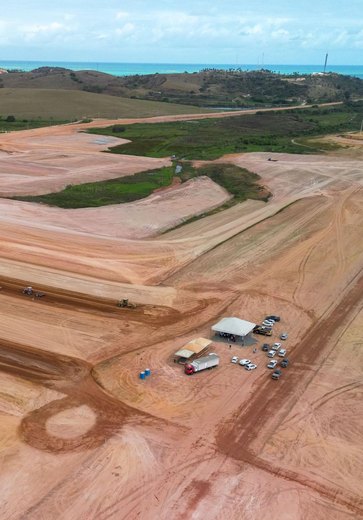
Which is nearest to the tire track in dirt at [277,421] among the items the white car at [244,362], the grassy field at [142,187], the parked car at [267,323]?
the white car at [244,362]

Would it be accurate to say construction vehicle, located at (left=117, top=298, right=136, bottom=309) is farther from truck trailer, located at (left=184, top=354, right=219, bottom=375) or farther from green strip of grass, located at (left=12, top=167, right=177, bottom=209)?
green strip of grass, located at (left=12, top=167, right=177, bottom=209)

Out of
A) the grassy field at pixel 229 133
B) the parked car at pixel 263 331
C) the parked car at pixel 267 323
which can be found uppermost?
the grassy field at pixel 229 133

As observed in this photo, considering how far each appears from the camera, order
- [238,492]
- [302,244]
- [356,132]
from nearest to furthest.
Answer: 1. [238,492]
2. [302,244]
3. [356,132]

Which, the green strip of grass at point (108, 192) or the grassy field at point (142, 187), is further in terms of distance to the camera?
the grassy field at point (142, 187)

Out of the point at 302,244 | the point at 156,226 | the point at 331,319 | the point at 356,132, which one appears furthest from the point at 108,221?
the point at 356,132

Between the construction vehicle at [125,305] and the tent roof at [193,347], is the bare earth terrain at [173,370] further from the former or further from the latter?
the tent roof at [193,347]

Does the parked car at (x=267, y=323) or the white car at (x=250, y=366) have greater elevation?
the parked car at (x=267, y=323)

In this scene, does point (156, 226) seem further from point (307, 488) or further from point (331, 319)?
point (307, 488)
